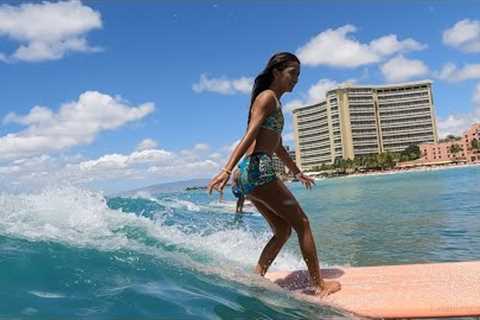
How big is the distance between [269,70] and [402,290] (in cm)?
232

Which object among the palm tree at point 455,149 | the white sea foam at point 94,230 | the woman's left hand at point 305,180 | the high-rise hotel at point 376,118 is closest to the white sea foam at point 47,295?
the white sea foam at point 94,230

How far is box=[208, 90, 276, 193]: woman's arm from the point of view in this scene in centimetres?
390

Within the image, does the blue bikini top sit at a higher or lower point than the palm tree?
lower

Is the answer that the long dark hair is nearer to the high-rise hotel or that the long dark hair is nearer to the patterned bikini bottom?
the patterned bikini bottom

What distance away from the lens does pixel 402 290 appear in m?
4.11

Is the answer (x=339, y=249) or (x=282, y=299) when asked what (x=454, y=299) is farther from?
(x=339, y=249)

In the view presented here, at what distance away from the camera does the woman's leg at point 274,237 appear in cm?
466

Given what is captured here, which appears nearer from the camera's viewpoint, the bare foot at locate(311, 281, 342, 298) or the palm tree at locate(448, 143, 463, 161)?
the bare foot at locate(311, 281, 342, 298)

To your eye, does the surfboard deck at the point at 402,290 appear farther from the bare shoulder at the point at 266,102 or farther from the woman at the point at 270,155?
the bare shoulder at the point at 266,102

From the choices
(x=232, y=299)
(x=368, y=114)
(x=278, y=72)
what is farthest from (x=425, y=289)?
(x=368, y=114)

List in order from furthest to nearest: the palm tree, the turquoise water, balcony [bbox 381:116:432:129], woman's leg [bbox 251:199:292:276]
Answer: balcony [bbox 381:116:432:129], the palm tree, woman's leg [bbox 251:199:292:276], the turquoise water

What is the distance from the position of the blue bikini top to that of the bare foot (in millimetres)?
1500

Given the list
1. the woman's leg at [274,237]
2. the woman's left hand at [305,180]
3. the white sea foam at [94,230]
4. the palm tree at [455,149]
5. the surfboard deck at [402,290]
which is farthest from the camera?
the palm tree at [455,149]

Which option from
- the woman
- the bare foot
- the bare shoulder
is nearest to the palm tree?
the bare foot
